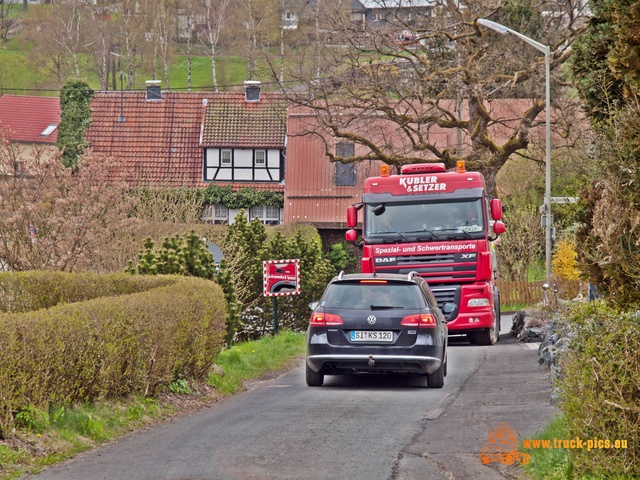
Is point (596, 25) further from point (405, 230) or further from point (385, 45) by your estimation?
point (385, 45)

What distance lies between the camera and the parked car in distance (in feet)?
47.3

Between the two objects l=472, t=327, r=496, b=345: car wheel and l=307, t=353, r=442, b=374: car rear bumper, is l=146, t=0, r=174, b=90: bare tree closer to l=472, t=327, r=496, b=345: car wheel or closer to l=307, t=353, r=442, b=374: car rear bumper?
l=472, t=327, r=496, b=345: car wheel

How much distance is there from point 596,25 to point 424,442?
437cm

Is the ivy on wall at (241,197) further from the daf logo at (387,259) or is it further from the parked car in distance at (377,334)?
the parked car in distance at (377,334)

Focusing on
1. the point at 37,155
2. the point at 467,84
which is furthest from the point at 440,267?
the point at 467,84

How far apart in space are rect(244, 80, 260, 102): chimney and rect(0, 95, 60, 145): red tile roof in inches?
553

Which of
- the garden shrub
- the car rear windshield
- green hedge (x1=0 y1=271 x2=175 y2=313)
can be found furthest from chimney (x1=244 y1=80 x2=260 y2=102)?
the garden shrub

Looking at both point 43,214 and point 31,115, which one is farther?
point 31,115

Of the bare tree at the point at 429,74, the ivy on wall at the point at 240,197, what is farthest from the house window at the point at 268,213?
the bare tree at the point at 429,74

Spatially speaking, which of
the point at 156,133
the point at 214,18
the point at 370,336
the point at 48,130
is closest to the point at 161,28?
the point at 214,18

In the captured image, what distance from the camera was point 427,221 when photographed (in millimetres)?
21812

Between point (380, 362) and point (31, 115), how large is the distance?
6202 centimetres

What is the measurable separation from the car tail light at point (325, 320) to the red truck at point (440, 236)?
7.00 metres

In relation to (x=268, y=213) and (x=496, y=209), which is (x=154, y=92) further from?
(x=496, y=209)
